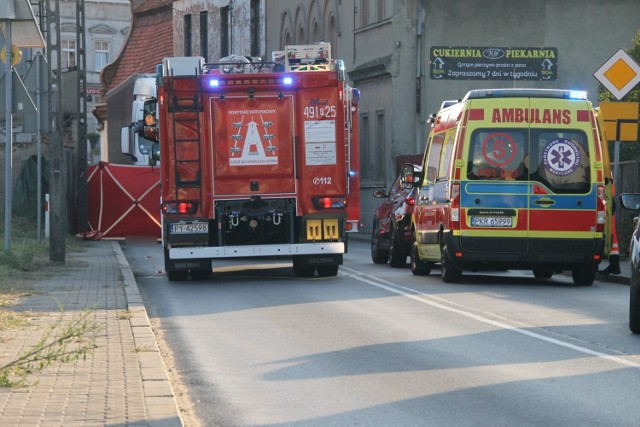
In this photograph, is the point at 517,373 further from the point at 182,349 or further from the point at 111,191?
the point at 111,191

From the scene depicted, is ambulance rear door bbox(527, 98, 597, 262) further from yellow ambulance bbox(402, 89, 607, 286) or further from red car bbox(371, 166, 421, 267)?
red car bbox(371, 166, 421, 267)

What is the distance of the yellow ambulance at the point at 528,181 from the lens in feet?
60.0

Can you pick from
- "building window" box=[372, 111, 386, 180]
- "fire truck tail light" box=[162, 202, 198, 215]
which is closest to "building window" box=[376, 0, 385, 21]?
"building window" box=[372, 111, 386, 180]

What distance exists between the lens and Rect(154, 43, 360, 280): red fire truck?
19703 mm

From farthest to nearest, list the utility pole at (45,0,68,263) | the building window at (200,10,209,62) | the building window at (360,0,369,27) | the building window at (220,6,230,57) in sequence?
the building window at (200,10,209,62) → the building window at (220,6,230,57) → the building window at (360,0,369,27) → the utility pole at (45,0,68,263)

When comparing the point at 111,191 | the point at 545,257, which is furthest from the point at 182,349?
the point at 111,191

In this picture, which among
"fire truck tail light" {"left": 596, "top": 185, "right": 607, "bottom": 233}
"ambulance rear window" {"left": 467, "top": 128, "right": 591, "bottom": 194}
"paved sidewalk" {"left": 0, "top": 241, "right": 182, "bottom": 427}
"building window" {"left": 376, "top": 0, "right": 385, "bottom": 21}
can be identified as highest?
"building window" {"left": 376, "top": 0, "right": 385, "bottom": 21}

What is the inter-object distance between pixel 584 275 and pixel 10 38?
29.5ft

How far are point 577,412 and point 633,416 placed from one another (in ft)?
1.13

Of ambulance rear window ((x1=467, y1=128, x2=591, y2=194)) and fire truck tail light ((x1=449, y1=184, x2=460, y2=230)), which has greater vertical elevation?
ambulance rear window ((x1=467, y1=128, x2=591, y2=194))

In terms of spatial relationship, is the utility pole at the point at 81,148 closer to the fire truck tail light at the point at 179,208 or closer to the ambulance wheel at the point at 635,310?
the fire truck tail light at the point at 179,208

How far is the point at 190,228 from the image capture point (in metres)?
19.6

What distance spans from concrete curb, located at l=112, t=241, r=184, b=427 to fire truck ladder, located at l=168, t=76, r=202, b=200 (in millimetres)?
5176

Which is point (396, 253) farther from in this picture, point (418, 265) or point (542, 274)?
point (542, 274)
